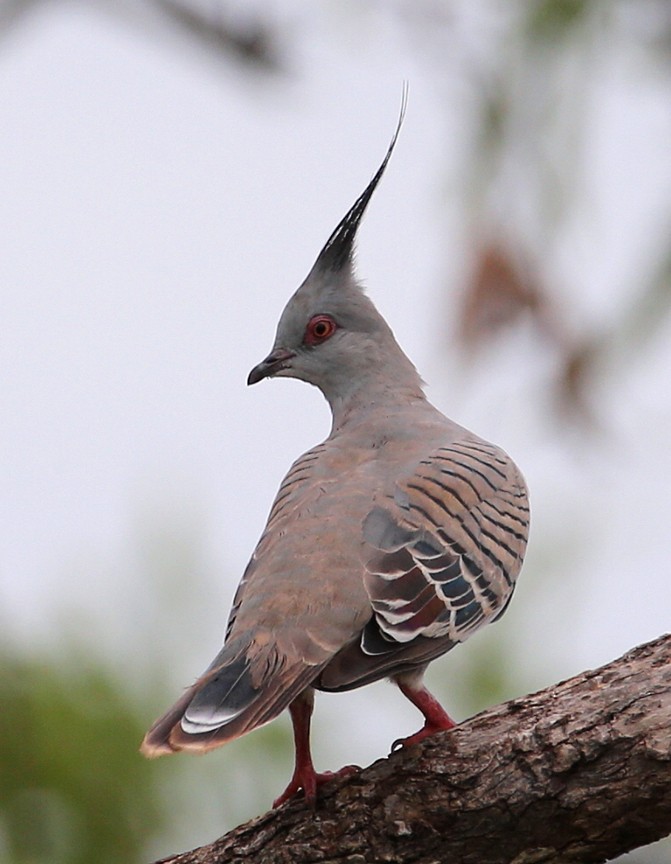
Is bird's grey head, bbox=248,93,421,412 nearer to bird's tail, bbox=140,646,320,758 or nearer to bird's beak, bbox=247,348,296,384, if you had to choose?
bird's beak, bbox=247,348,296,384

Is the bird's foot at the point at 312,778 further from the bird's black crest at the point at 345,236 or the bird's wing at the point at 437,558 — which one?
the bird's black crest at the point at 345,236

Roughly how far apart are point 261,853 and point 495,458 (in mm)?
1491

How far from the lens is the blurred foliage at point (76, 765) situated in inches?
205

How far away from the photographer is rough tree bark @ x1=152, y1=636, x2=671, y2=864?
338cm

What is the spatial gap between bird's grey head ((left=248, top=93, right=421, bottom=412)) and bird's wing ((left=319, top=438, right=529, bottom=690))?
64 centimetres

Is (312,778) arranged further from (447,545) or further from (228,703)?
(447,545)

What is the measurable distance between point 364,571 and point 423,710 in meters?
0.43

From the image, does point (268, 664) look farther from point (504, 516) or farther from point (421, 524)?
point (504, 516)

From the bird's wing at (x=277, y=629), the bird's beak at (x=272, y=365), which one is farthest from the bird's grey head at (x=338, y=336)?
the bird's wing at (x=277, y=629)

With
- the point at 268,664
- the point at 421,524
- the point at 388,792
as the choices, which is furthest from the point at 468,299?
the point at 388,792

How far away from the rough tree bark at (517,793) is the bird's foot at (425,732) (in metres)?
0.03

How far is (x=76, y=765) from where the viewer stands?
17.4 ft

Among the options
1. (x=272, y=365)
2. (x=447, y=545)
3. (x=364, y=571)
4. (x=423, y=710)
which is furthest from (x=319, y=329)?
(x=423, y=710)

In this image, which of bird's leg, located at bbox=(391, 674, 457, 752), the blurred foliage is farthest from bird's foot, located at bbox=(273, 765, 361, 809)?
the blurred foliage
